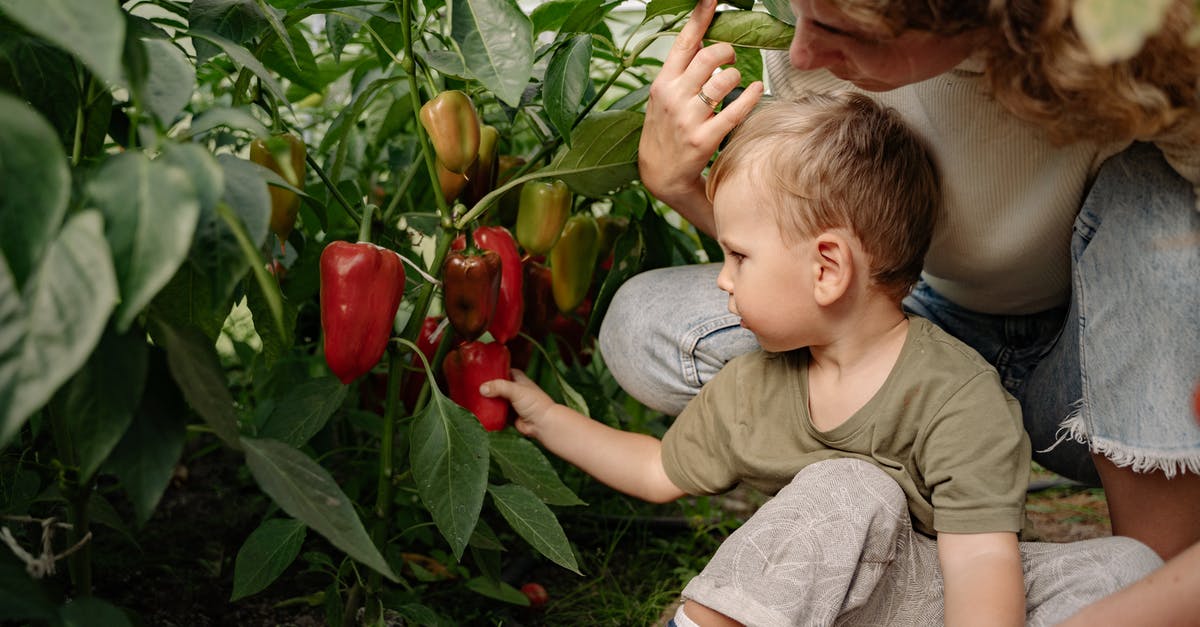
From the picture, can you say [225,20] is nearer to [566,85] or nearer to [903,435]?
[566,85]

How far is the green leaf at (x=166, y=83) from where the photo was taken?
0.67 meters

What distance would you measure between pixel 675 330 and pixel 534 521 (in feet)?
1.11

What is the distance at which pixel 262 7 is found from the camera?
A: 988 mm

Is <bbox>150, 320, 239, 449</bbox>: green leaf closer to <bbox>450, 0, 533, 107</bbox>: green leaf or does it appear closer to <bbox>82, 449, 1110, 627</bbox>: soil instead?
<bbox>450, 0, 533, 107</bbox>: green leaf

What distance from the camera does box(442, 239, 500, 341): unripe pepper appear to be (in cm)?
112

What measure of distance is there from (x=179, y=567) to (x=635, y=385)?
0.70m

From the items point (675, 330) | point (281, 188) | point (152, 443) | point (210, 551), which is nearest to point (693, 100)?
point (675, 330)

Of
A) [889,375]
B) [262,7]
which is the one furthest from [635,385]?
[262,7]

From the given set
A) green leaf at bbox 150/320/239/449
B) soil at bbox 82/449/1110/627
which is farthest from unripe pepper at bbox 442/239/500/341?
soil at bbox 82/449/1110/627

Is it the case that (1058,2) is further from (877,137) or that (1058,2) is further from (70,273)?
(70,273)

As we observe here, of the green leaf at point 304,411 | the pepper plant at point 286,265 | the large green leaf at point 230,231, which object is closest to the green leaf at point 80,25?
the pepper plant at point 286,265

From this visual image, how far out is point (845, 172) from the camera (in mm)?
1125

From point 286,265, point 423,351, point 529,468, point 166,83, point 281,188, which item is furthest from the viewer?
point 286,265

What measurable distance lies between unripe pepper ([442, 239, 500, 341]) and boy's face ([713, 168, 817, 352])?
0.84 ft
